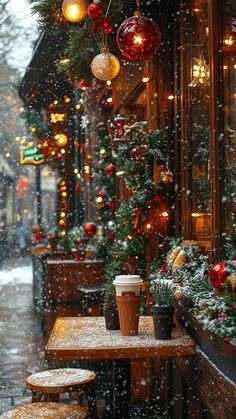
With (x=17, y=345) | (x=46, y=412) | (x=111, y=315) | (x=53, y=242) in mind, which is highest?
(x=111, y=315)

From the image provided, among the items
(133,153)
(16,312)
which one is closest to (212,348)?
(133,153)

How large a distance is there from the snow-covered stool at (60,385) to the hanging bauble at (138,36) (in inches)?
99.7

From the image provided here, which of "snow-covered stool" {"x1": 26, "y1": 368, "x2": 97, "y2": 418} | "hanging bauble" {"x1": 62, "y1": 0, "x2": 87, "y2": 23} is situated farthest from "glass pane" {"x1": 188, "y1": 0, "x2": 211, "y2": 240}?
"snow-covered stool" {"x1": 26, "y1": 368, "x2": 97, "y2": 418}

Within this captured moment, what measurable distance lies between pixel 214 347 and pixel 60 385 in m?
1.42

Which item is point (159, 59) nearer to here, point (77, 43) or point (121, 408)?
point (77, 43)

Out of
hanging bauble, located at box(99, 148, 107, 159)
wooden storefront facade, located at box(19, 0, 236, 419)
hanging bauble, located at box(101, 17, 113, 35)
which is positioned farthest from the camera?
hanging bauble, located at box(99, 148, 107, 159)

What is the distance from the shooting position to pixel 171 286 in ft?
16.5

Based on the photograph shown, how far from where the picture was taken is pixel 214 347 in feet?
13.2

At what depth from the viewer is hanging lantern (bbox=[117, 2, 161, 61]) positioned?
19.2 feet

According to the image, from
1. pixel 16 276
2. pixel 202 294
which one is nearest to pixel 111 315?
pixel 202 294

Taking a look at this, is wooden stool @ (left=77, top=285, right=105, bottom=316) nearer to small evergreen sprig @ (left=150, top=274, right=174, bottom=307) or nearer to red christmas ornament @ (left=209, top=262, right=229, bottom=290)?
small evergreen sprig @ (left=150, top=274, right=174, bottom=307)

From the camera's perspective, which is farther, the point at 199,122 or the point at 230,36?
the point at 199,122

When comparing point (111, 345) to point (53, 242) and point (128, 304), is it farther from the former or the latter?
point (53, 242)

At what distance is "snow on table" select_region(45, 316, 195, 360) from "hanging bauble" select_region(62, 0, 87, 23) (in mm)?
2723
